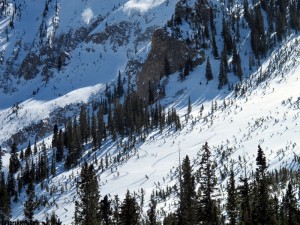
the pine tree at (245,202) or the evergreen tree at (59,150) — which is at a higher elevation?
the evergreen tree at (59,150)

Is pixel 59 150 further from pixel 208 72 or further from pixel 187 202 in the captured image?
pixel 187 202

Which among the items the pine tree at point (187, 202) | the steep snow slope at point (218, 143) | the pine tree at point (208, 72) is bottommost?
the pine tree at point (187, 202)

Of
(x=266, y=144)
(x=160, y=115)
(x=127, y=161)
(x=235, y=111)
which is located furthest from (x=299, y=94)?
(x=127, y=161)

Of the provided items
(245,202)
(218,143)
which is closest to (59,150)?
(218,143)

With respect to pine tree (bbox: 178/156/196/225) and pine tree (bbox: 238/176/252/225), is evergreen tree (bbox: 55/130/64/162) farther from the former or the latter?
pine tree (bbox: 238/176/252/225)

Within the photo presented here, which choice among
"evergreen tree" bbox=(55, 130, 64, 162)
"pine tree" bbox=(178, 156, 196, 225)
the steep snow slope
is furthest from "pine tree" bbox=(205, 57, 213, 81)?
"pine tree" bbox=(178, 156, 196, 225)

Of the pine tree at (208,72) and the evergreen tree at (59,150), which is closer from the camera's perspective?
the evergreen tree at (59,150)

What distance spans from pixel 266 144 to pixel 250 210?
6240cm

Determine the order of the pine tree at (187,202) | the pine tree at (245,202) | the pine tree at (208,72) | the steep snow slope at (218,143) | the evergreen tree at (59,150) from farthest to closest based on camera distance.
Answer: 1. the pine tree at (208,72)
2. the evergreen tree at (59,150)
3. the steep snow slope at (218,143)
4. the pine tree at (245,202)
5. the pine tree at (187,202)

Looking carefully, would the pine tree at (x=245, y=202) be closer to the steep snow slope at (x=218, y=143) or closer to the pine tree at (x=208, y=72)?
the steep snow slope at (x=218, y=143)

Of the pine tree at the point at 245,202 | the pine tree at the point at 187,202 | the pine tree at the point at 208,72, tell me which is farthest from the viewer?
the pine tree at the point at 208,72

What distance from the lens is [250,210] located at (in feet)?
186

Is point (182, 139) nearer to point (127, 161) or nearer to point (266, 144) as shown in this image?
point (127, 161)

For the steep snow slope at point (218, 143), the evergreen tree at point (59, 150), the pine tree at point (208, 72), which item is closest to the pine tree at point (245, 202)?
the steep snow slope at point (218, 143)
